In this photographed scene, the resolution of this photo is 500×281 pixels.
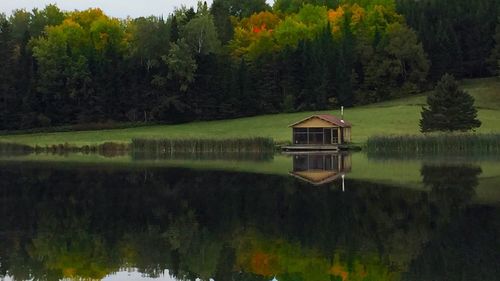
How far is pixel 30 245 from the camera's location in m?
16.6

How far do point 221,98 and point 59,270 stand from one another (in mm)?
78461

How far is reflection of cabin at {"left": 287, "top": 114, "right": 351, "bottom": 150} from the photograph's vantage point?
67.4 meters

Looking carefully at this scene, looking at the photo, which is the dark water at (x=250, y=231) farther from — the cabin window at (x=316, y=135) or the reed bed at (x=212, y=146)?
the cabin window at (x=316, y=135)

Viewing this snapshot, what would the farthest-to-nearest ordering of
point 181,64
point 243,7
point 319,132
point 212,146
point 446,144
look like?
1. point 243,7
2. point 181,64
3. point 319,132
4. point 212,146
5. point 446,144

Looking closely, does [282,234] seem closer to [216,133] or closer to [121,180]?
[121,180]

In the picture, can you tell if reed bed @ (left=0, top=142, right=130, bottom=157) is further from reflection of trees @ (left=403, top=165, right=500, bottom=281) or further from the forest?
reflection of trees @ (left=403, top=165, right=500, bottom=281)

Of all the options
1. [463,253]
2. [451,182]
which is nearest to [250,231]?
[463,253]

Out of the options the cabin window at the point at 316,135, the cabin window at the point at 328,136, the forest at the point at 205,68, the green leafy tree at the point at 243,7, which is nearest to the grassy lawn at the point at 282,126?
the cabin window at the point at 328,136

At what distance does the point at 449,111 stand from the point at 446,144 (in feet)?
38.7

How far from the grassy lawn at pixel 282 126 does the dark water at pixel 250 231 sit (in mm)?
42320

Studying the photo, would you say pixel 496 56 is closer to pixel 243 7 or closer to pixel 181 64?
pixel 181 64

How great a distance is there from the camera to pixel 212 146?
204ft

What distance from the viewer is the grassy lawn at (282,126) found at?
243 feet

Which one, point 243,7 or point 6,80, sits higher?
point 243,7
